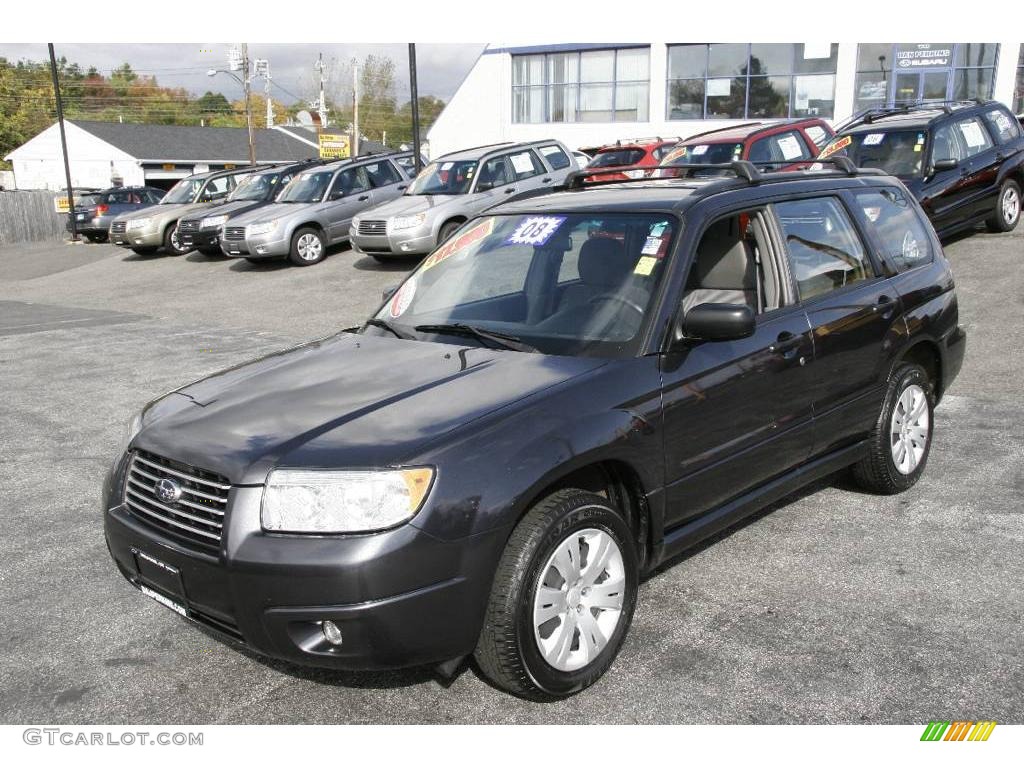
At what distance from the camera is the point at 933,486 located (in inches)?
211

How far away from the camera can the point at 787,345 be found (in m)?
4.22

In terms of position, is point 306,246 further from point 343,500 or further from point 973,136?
point 343,500

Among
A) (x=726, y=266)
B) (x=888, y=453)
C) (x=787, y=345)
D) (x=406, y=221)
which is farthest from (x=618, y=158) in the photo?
(x=787, y=345)

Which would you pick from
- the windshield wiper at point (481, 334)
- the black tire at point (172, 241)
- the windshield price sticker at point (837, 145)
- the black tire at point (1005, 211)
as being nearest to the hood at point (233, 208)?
the black tire at point (172, 241)

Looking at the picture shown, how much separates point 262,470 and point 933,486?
13.2ft

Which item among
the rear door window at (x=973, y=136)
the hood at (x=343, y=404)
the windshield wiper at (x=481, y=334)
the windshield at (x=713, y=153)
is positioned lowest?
the hood at (x=343, y=404)

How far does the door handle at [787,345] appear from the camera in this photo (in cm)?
416

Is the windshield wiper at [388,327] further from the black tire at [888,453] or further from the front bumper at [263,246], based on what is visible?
the front bumper at [263,246]

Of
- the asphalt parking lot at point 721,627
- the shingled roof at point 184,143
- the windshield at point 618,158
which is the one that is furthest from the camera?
the shingled roof at point 184,143

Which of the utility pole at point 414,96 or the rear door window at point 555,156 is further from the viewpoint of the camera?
the utility pole at point 414,96

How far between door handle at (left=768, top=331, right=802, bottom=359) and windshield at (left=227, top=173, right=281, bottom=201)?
1699 centimetres

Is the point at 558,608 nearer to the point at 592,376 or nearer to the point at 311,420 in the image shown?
the point at 592,376

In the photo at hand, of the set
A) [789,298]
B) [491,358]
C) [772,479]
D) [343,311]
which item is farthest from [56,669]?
[343,311]
